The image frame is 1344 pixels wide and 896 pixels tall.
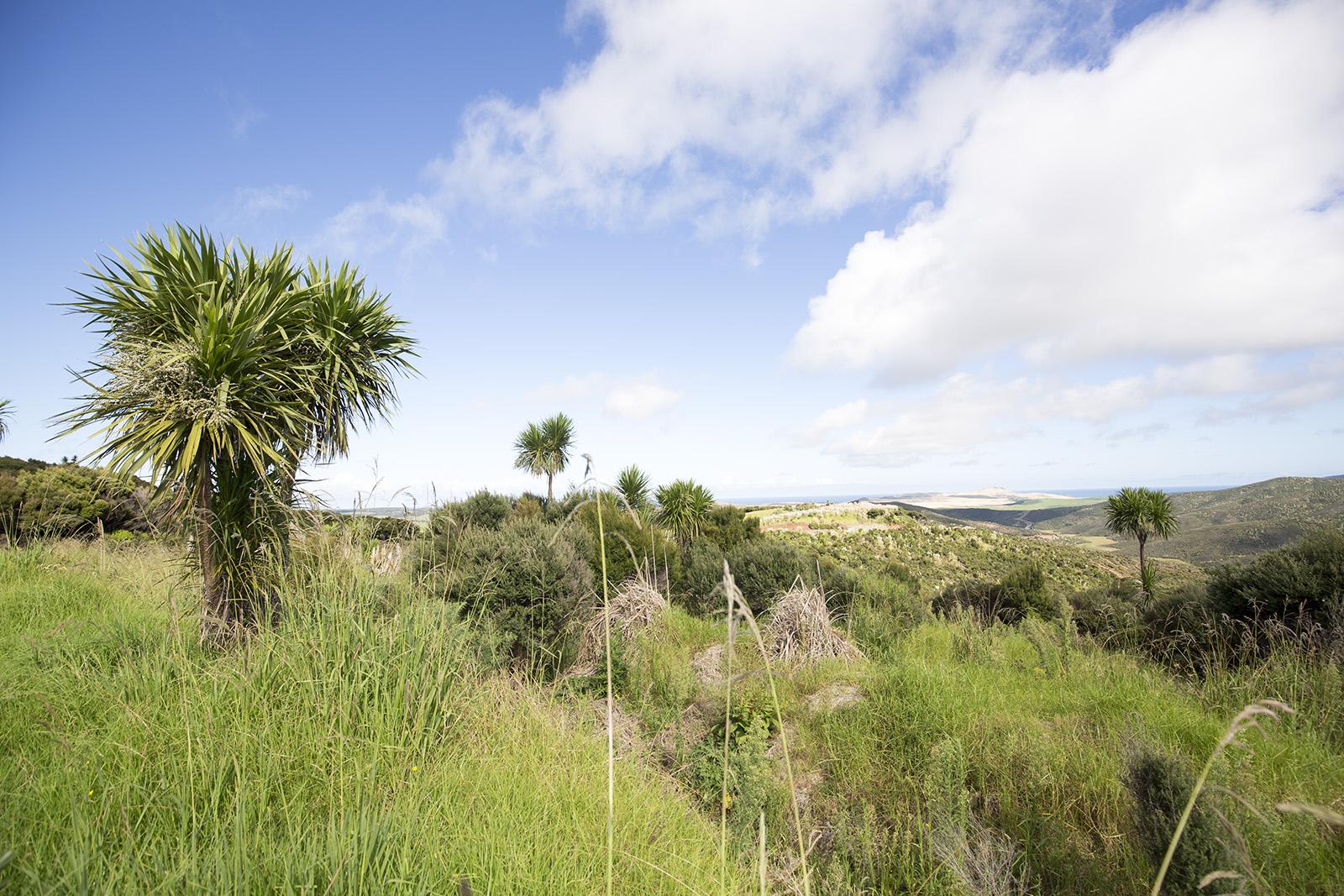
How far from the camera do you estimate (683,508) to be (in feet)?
54.8

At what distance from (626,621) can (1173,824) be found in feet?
18.9

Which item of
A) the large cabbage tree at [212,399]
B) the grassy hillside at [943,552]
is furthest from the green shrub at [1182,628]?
the grassy hillside at [943,552]

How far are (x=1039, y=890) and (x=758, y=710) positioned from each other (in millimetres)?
2247

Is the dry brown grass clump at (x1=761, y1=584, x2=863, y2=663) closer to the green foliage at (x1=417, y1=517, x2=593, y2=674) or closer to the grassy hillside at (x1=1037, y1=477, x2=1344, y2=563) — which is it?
the green foliage at (x1=417, y1=517, x2=593, y2=674)

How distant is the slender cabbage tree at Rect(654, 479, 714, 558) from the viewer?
16.4m

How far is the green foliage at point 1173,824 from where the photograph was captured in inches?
82.2

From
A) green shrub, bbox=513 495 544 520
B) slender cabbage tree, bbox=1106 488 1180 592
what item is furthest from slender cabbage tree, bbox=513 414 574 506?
slender cabbage tree, bbox=1106 488 1180 592

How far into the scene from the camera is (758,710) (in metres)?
4.82

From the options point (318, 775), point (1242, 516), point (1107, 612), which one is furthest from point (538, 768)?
point (1242, 516)

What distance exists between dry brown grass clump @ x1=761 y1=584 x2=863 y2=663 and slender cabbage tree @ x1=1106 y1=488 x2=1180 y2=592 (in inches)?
973

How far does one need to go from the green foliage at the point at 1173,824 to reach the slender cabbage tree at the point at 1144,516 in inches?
1095

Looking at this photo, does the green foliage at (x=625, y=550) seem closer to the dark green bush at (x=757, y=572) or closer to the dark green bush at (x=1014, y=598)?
the dark green bush at (x=757, y=572)

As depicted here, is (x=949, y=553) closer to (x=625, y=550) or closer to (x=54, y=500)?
(x=625, y=550)

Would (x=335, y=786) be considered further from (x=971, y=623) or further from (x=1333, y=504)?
(x=1333, y=504)
